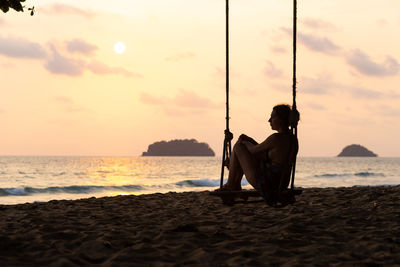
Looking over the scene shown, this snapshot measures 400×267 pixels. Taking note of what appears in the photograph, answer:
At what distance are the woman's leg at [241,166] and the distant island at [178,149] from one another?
18320 cm

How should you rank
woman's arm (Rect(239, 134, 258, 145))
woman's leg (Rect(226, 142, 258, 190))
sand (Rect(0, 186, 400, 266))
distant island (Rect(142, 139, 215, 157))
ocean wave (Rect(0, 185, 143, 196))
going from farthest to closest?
distant island (Rect(142, 139, 215, 157)) < ocean wave (Rect(0, 185, 143, 196)) < woman's arm (Rect(239, 134, 258, 145)) < woman's leg (Rect(226, 142, 258, 190)) < sand (Rect(0, 186, 400, 266))

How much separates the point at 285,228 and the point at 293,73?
2007 millimetres

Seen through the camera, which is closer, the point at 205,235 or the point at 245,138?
the point at 205,235

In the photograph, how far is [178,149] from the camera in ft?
628

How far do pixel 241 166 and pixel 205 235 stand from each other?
3.82ft

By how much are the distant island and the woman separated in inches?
7217

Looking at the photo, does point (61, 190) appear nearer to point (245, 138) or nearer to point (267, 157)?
point (245, 138)

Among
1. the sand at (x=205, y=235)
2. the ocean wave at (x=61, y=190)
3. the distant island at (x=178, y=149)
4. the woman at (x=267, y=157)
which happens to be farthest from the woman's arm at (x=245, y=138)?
the distant island at (x=178, y=149)

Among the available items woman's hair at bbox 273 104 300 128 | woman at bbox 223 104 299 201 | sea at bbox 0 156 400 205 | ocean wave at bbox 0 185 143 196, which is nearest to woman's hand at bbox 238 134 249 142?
woman at bbox 223 104 299 201

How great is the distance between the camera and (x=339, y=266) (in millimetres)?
4598

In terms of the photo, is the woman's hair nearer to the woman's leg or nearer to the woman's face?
the woman's face

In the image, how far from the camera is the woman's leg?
6.55 m

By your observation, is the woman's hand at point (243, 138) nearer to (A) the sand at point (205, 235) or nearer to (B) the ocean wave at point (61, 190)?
(A) the sand at point (205, 235)

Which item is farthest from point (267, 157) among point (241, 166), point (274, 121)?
point (274, 121)
